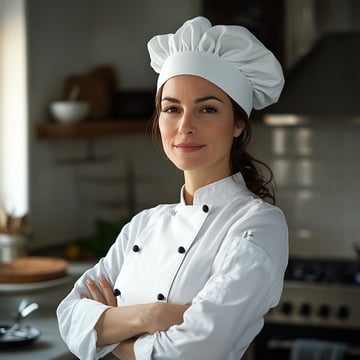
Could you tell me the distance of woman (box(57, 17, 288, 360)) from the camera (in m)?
1.56

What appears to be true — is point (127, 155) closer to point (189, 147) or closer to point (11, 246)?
point (11, 246)

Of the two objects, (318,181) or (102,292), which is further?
(318,181)

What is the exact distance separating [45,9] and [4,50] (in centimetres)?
32

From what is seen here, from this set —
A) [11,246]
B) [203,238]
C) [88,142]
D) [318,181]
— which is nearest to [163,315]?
[203,238]

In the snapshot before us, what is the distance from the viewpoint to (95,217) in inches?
171

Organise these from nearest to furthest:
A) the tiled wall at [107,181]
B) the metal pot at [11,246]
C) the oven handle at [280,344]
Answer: the oven handle at [280,344] → the metal pot at [11,246] → the tiled wall at [107,181]

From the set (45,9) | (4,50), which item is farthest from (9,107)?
(45,9)

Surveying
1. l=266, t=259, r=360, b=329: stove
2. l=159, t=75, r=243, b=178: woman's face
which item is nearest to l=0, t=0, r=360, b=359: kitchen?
l=266, t=259, r=360, b=329: stove

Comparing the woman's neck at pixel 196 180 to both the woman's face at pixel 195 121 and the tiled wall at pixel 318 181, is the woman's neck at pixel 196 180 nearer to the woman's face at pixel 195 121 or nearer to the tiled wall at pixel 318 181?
the woman's face at pixel 195 121

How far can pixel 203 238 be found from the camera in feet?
5.44

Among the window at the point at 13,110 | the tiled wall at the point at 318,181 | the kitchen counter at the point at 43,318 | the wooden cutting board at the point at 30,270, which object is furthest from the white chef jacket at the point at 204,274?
the tiled wall at the point at 318,181

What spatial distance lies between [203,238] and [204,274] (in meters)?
0.07

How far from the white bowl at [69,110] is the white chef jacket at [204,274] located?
6.72ft

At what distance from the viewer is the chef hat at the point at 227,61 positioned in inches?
64.9
